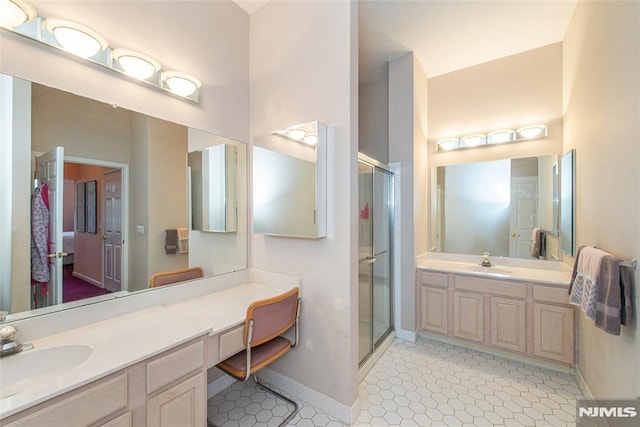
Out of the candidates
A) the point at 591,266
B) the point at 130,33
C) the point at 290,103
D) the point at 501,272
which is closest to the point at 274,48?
the point at 290,103

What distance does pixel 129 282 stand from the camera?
150cm

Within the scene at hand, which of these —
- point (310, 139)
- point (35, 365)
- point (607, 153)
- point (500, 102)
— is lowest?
point (35, 365)

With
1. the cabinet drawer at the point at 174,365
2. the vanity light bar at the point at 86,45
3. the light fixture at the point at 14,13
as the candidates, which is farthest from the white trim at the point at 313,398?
the light fixture at the point at 14,13

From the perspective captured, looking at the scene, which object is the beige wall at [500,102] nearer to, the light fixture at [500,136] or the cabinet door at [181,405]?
the light fixture at [500,136]

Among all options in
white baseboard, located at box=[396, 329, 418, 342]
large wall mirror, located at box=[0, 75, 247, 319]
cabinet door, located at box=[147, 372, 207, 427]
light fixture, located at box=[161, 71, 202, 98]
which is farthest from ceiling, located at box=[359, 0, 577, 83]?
white baseboard, located at box=[396, 329, 418, 342]

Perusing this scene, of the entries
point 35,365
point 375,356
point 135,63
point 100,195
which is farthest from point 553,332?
point 135,63

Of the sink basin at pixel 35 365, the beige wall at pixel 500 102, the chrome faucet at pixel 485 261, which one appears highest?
the beige wall at pixel 500 102

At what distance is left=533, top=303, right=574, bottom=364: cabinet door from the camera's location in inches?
82.6

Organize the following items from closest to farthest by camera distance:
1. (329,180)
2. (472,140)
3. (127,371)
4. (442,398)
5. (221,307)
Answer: (127,371) < (221,307) < (329,180) < (442,398) < (472,140)

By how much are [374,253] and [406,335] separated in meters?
1.07

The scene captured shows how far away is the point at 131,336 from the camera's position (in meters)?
1.20

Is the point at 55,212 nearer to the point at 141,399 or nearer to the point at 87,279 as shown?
the point at 87,279

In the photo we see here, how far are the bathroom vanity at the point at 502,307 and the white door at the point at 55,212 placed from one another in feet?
9.27

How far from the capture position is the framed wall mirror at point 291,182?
1727 mm
